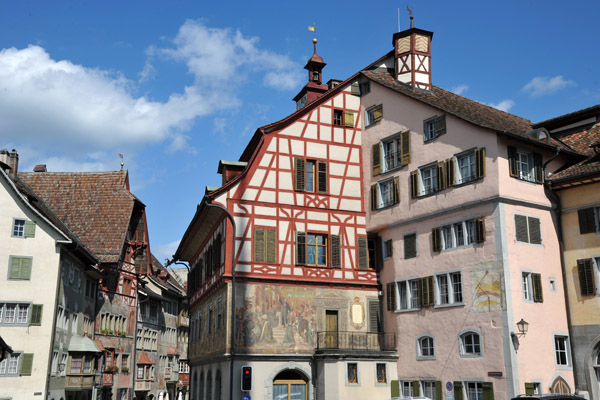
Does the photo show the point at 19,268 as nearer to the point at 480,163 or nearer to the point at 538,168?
the point at 480,163

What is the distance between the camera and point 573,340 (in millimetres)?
29141

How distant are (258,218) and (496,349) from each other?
12.9 m

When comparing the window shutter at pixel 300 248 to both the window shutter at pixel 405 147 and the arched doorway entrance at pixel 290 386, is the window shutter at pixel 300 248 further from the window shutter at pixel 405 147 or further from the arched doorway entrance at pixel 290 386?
the window shutter at pixel 405 147

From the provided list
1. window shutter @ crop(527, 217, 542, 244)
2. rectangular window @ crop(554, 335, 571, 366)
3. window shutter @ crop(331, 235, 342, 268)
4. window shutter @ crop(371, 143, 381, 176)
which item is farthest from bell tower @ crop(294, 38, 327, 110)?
rectangular window @ crop(554, 335, 571, 366)

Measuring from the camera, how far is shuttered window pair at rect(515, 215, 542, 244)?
2935 centimetres

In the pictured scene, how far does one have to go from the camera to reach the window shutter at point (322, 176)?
35875mm

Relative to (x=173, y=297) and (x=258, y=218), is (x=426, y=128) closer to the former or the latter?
(x=258, y=218)

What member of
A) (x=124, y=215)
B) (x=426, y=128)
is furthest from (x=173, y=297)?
(x=426, y=128)

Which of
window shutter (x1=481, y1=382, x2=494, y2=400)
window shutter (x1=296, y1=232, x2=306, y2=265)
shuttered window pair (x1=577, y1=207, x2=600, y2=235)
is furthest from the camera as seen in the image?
window shutter (x1=296, y1=232, x2=306, y2=265)

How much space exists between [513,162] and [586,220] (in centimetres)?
399

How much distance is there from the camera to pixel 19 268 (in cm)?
3869

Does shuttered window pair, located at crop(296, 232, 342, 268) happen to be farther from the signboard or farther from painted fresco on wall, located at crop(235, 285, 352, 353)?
the signboard

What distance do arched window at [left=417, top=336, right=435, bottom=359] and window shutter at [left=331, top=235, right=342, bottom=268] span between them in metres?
5.65

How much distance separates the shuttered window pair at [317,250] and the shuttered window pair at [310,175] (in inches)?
98.6
